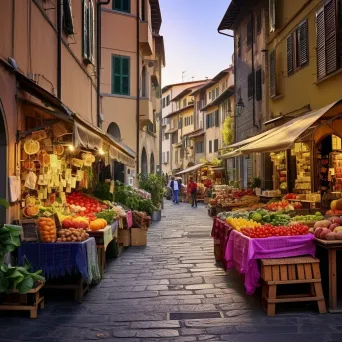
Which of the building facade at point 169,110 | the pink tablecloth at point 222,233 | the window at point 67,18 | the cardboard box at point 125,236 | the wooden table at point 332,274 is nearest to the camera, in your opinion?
the wooden table at point 332,274

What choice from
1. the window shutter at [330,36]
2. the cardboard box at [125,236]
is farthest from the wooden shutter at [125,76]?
the window shutter at [330,36]

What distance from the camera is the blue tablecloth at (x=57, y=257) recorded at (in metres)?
7.17

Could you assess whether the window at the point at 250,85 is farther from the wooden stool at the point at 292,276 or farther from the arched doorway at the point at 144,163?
the wooden stool at the point at 292,276

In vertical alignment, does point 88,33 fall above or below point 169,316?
above

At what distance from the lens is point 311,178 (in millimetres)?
15242

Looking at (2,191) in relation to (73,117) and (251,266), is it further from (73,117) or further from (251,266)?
(251,266)

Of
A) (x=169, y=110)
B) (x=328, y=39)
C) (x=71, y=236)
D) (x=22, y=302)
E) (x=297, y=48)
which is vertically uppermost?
(x=169, y=110)

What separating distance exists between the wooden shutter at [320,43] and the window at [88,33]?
645 cm

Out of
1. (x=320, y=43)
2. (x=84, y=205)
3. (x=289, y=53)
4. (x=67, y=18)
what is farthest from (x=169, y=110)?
(x=84, y=205)

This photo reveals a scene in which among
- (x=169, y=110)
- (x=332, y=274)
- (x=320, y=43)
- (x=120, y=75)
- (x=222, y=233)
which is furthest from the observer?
(x=169, y=110)

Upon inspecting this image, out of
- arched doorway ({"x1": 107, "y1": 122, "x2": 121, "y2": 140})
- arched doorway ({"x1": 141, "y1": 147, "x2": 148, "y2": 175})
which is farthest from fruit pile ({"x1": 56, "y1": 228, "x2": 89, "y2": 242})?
arched doorway ({"x1": 141, "y1": 147, "x2": 148, "y2": 175})

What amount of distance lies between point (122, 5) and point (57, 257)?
17.3 metres

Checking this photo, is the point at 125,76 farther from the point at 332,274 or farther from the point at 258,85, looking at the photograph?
the point at 332,274

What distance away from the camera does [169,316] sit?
6.43 metres
